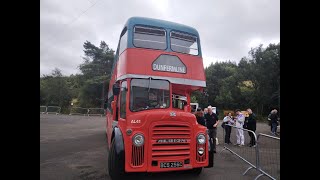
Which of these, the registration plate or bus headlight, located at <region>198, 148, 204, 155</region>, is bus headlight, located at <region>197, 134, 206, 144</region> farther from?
the registration plate

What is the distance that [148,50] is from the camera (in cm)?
699

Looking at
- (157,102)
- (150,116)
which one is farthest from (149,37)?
(150,116)

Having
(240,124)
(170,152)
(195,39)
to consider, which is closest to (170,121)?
(170,152)

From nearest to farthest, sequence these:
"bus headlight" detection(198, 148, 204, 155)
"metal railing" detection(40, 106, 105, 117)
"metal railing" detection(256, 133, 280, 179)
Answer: "metal railing" detection(256, 133, 280, 179), "bus headlight" detection(198, 148, 204, 155), "metal railing" detection(40, 106, 105, 117)

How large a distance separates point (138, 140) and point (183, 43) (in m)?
3.12

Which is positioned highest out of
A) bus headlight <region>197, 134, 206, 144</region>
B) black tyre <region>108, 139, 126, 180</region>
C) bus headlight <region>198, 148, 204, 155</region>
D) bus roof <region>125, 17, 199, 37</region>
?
bus roof <region>125, 17, 199, 37</region>

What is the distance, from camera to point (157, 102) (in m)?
6.61

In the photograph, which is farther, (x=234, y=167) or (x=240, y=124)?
(x=240, y=124)

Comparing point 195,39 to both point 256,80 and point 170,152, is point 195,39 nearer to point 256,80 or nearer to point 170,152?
point 170,152

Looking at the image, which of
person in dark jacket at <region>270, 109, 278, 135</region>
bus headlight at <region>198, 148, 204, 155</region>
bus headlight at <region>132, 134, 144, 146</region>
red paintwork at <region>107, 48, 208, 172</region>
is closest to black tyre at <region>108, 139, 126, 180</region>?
red paintwork at <region>107, 48, 208, 172</region>

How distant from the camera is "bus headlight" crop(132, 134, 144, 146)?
577 cm

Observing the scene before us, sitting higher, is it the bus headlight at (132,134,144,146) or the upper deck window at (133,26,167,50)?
the upper deck window at (133,26,167,50)
